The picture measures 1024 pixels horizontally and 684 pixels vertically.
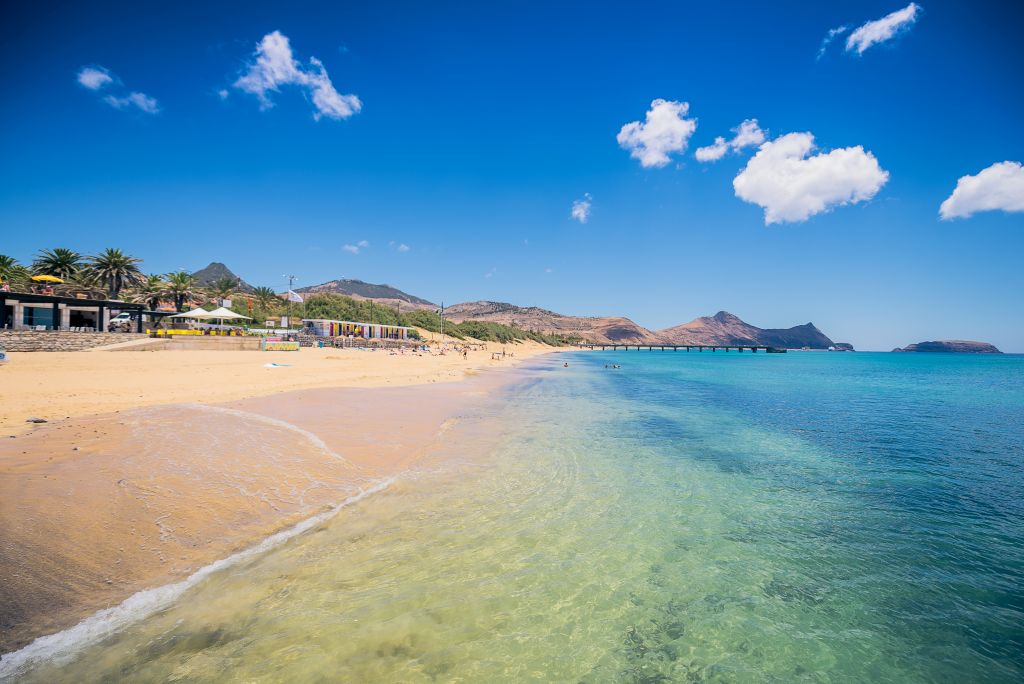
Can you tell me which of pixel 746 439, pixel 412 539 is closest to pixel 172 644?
pixel 412 539

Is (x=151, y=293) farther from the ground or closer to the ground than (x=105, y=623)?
farther from the ground

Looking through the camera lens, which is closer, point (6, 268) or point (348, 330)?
point (6, 268)

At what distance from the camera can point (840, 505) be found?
8156 mm

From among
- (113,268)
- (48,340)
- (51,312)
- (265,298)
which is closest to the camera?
(48,340)

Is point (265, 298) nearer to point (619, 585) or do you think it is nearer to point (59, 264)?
point (59, 264)

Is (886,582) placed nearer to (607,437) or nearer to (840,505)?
(840,505)

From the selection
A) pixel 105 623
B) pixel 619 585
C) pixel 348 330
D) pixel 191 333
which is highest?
pixel 348 330

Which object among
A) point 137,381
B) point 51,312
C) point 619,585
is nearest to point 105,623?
point 619,585

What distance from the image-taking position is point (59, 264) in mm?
45312

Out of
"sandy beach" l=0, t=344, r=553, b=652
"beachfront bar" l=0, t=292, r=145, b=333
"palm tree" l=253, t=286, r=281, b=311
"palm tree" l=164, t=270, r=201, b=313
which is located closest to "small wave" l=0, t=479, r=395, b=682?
"sandy beach" l=0, t=344, r=553, b=652

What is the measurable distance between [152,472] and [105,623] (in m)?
3.35

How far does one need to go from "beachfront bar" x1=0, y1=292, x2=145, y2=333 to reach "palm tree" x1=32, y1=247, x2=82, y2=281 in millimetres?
17140

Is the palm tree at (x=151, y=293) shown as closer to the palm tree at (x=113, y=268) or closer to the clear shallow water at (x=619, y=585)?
the palm tree at (x=113, y=268)

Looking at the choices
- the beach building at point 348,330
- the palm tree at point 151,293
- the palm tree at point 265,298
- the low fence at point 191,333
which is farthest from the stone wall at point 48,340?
the palm tree at point 265,298
